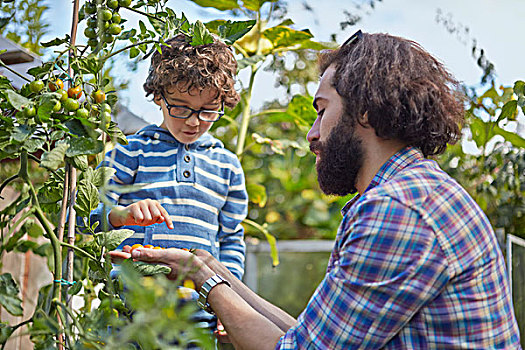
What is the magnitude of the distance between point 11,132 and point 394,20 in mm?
2538

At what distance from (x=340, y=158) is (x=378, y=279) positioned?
0.36 metres

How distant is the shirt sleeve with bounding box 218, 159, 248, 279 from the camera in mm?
1688

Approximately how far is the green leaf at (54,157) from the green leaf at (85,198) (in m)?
0.09

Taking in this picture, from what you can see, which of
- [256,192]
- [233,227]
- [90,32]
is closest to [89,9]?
[90,32]

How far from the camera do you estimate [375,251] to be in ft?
3.37

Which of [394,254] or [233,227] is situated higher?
[394,254]

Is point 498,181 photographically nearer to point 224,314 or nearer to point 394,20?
point 394,20

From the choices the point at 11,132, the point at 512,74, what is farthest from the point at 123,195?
the point at 512,74

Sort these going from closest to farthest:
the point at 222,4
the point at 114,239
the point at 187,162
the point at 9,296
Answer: the point at 9,296
the point at 114,239
the point at 187,162
the point at 222,4

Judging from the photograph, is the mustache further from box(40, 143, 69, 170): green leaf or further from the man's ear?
box(40, 143, 69, 170): green leaf

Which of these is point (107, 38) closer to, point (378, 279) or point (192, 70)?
point (192, 70)

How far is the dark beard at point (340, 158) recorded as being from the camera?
1300 mm

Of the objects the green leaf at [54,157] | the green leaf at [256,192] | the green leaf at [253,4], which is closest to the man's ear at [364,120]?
the green leaf at [54,157]

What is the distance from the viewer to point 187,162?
1.66 metres
